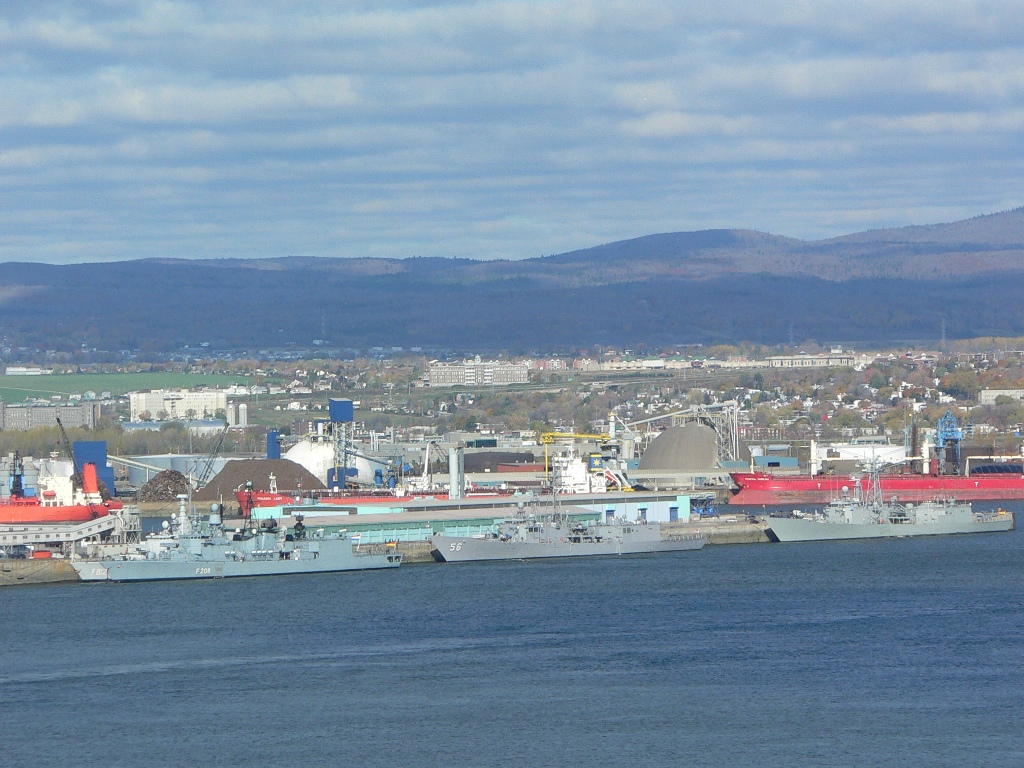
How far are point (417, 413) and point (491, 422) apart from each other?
7.40 m

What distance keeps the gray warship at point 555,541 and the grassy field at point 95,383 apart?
101 m

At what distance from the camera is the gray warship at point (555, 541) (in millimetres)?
40656

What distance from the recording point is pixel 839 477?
64.9 m

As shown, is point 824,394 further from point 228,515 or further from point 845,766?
point 845,766

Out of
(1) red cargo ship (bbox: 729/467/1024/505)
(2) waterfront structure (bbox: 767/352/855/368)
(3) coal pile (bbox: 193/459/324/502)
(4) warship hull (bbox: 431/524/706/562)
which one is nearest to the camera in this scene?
(4) warship hull (bbox: 431/524/706/562)

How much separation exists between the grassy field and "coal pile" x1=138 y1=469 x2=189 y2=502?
244 ft

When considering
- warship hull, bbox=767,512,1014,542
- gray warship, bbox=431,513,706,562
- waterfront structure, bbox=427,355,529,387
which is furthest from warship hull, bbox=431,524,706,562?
waterfront structure, bbox=427,355,529,387

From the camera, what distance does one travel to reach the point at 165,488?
64.7 m

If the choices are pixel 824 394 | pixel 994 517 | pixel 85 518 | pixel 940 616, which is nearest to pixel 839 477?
pixel 994 517

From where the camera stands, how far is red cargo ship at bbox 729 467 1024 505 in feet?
208

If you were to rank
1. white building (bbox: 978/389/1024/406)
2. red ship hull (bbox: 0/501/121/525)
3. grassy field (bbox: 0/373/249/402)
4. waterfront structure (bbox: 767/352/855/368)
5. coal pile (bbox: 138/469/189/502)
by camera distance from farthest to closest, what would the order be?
waterfront structure (bbox: 767/352/855/368) < grassy field (bbox: 0/373/249/402) < white building (bbox: 978/389/1024/406) < coal pile (bbox: 138/469/189/502) < red ship hull (bbox: 0/501/121/525)

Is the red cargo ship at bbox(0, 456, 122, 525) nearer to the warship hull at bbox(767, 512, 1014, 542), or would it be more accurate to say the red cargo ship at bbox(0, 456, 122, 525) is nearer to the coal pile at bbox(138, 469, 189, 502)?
the coal pile at bbox(138, 469, 189, 502)

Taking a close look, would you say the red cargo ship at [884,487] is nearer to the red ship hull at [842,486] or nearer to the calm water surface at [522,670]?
the red ship hull at [842,486]

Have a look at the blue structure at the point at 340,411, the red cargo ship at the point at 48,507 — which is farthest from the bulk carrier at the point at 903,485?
the red cargo ship at the point at 48,507
